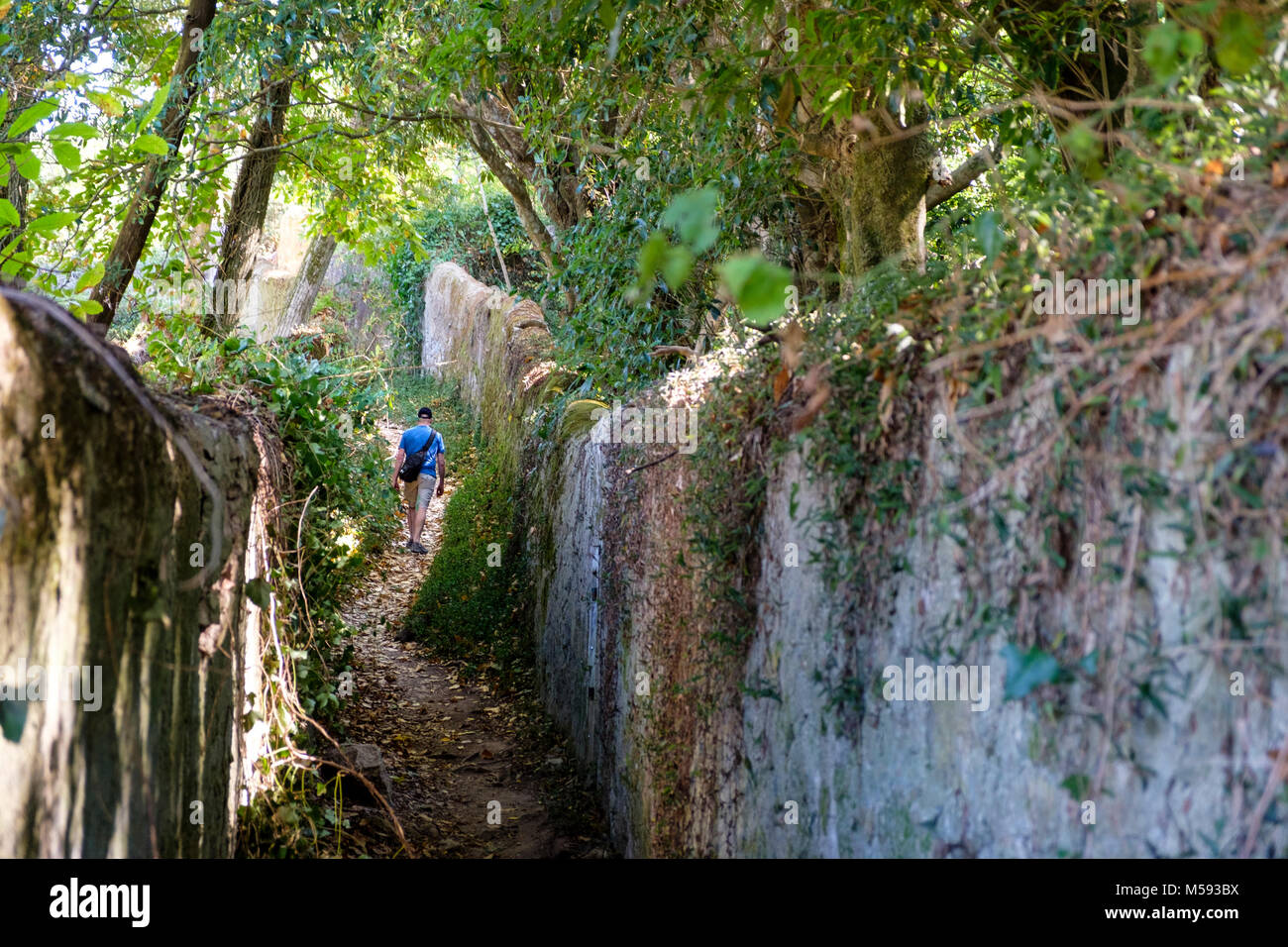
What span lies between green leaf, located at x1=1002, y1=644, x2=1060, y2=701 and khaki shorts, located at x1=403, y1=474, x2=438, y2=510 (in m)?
10.3

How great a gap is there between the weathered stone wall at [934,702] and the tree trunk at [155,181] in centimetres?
399

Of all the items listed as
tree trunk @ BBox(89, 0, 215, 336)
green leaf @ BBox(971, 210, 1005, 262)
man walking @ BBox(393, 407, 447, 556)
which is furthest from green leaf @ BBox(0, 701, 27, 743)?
man walking @ BBox(393, 407, 447, 556)

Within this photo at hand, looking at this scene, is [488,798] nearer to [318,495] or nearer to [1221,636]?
[318,495]

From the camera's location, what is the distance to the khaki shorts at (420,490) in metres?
12.0

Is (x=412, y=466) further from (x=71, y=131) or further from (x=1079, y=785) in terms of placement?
(x=1079, y=785)

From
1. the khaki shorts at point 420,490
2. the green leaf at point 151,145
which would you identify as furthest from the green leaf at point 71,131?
the khaki shorts at point 420,490

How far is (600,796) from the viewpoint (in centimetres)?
660

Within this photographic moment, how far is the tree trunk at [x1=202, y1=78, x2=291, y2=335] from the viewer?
8.75 metres

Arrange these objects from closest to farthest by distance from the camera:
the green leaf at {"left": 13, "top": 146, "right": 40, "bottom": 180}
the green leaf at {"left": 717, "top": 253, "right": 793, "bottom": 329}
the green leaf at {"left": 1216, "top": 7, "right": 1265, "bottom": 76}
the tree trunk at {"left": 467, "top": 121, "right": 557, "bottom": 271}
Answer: the green leaf at {"left": 717, "top": 253, "right": 793, "bottom": 329}, the green leaf at {"left": 1216, "top": 7, "right": 1265, "bottom": 76}, the green leaf at {"left": 13, "top": 146, "right": 40, "bottom": 180}, the tree trunk at {"left": 467, "top": 121, "right": 557, "bottom": 271}

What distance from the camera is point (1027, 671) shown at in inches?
87.5

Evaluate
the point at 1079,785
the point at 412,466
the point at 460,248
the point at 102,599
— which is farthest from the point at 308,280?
the point at 1079,785

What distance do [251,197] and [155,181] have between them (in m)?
1.54

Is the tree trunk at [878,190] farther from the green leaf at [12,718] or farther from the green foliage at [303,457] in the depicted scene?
the green leaf at [12,718]

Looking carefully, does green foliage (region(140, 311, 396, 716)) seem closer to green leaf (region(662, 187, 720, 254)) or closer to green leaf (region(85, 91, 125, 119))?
green leaf (region(85, 91, 125, 119))
